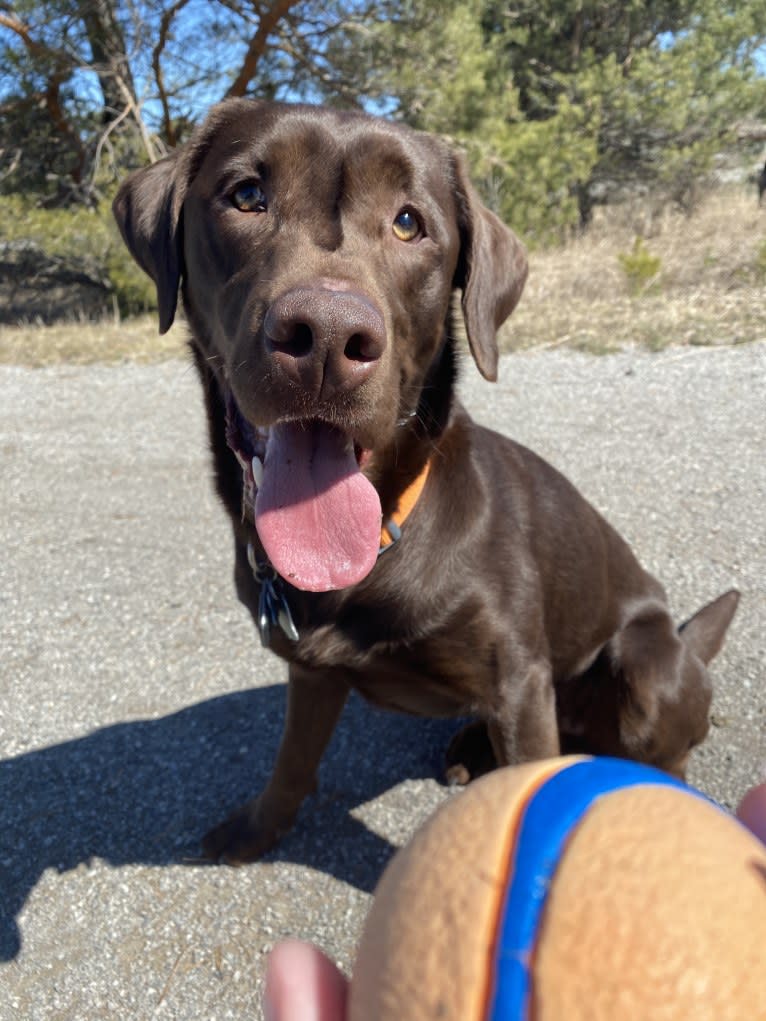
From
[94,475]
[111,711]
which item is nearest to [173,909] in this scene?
[111,711]

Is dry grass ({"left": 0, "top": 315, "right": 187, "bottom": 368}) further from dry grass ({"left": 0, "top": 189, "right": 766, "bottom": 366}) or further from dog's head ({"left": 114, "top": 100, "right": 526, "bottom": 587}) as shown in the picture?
dog's head ({"left": 114, "top": 100, "right": 526, "bottom": 587})

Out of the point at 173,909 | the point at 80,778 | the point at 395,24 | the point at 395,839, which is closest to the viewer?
the point at 173,909

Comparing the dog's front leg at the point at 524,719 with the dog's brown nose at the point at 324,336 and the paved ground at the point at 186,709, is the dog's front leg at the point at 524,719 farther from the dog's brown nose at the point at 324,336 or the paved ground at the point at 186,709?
the dog's brown nose at the point at 324,336

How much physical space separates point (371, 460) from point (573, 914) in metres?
1.43

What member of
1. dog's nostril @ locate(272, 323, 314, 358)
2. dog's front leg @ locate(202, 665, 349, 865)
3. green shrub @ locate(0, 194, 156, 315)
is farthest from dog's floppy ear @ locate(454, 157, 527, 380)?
green shrub @ locate(0, 194, 156, 315)

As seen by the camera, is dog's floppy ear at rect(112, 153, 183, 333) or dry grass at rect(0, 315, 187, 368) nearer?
dog's floppy ear at rect(112, 153, 183, 333)

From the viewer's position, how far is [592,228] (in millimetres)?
13469

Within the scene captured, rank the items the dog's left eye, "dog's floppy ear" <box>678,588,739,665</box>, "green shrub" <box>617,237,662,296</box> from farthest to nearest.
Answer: "green shrub" <box>617,237,662,296</box>, "dog's floppy ear" <box>678,588,739,665</box>, the dog's left eye

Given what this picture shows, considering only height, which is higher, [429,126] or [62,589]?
[429,126]

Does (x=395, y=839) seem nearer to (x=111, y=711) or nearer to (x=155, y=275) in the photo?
(x=111, y=711)

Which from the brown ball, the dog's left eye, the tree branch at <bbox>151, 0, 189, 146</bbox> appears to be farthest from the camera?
the tree branch at <bbox>151, 0, 189, 146</bbox>

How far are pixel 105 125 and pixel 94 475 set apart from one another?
9.39 meters

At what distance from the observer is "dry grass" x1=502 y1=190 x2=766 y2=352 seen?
729 centimetres

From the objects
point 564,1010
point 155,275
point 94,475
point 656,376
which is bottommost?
point 94,475
